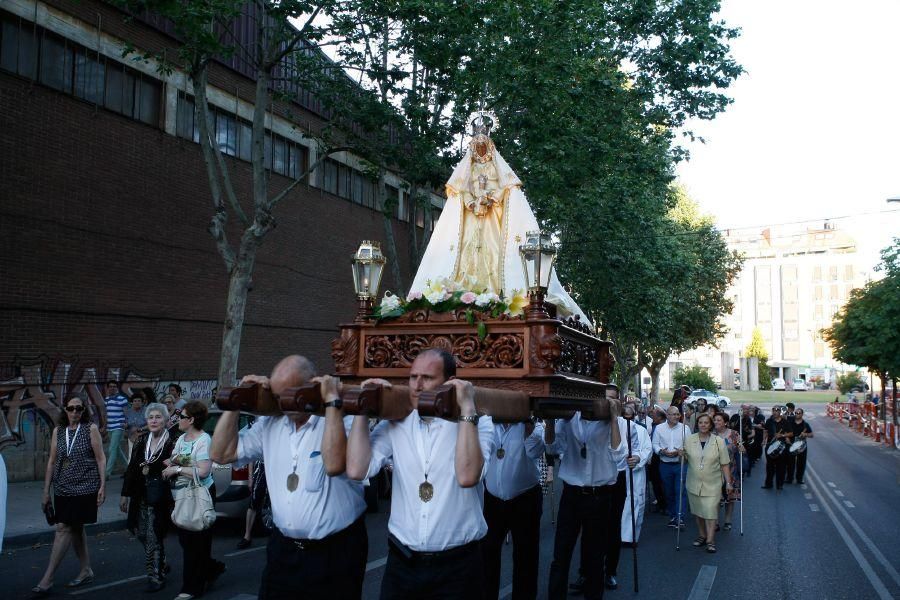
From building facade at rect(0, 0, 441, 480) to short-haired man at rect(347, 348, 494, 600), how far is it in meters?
13.0

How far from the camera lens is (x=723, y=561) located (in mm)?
10906

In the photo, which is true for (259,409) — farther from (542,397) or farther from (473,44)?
(473,44)

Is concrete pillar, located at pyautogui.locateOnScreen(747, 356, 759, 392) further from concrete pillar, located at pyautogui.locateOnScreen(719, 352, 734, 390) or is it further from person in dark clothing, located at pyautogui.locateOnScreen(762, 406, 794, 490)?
person in dark clothing, located at pyautogui.locateOnScreen(762, 406, 794, 490)

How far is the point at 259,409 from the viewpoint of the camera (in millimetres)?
4590

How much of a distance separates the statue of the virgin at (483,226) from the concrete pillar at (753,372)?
273ft

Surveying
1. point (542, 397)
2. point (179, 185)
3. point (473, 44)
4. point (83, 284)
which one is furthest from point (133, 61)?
point (542, 397)

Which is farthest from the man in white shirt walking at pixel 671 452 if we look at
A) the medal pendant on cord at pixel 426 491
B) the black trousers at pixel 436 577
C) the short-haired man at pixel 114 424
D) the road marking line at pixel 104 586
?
the short-haired man at pixel 114 424

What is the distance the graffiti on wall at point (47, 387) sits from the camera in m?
16.0

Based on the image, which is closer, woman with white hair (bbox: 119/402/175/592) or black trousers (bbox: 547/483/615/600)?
black trousers (bbox: 547/483/615/600)

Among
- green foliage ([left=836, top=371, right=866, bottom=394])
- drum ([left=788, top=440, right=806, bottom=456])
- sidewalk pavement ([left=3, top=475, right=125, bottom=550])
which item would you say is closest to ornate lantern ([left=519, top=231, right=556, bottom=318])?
sidewalk pavement ([left=3, top=475, right=125, bottom=550])

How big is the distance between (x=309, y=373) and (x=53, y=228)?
46.2 feet

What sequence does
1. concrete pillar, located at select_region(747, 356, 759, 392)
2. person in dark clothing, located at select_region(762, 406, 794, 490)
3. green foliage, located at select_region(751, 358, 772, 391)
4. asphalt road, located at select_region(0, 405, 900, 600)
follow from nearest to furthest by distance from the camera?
1. asphalt road, located at select_region(0, 405, 900, 600)
2. person in dark clothing, located at select_region(762, 406, 794, 490)
3. concrete pillar, located at select_region(747, 356, 759, 392)
4. green foliage, located at select_region(751, 358, 772, 391)

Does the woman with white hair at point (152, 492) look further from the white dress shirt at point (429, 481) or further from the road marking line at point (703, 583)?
the road marking line at point (703, 583)

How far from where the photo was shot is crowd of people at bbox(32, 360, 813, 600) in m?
4.51
